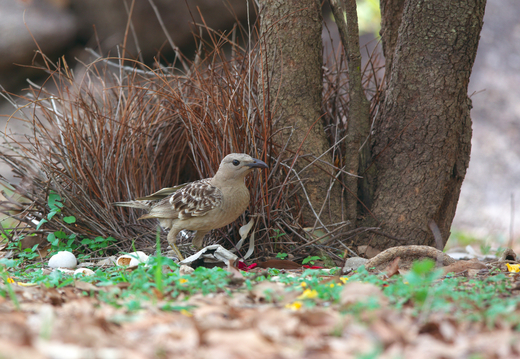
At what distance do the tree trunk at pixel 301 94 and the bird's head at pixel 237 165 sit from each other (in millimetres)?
399

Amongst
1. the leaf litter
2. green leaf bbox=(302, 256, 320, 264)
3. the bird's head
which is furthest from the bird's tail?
the leaf litter

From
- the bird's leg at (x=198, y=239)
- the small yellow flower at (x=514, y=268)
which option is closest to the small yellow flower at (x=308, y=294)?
the small yellow flower at (x=514, y=268)

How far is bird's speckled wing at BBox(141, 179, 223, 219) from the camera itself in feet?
9.32

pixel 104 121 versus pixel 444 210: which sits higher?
pixel 104 121

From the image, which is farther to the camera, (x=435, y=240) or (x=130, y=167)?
(x=130, y=167)

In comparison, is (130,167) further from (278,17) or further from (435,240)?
(435,240)

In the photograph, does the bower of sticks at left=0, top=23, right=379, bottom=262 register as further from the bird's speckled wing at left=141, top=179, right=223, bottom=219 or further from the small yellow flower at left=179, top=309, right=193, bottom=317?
the small yellow flower at left=179, top=309, right=193, bottom=317

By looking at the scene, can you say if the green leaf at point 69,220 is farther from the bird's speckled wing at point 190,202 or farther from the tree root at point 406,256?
the tree root at point 406,256

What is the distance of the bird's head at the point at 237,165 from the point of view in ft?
9.09

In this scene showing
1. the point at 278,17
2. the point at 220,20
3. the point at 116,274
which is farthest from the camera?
the point at 220,20

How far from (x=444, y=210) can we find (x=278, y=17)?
69.3 inches

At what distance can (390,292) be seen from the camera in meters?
1.69

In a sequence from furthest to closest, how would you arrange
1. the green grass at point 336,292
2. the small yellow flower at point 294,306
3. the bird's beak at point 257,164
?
the bird's beak at point 257,164 < the small yellow flower at point 294,306 < the green grass at point 336,292

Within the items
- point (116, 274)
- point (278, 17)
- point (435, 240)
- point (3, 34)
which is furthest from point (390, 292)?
point (3, 34)
